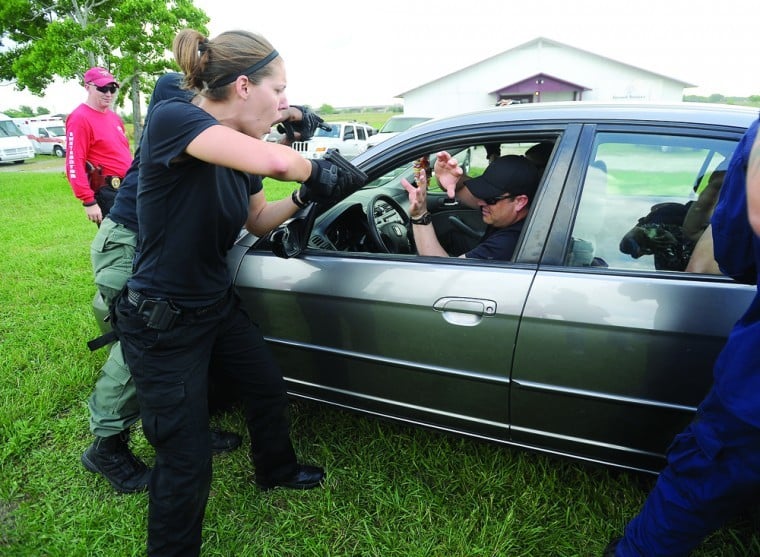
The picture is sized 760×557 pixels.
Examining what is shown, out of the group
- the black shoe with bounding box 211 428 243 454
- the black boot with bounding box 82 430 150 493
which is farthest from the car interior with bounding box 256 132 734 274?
the black boot with bounding box 82 430 150 493

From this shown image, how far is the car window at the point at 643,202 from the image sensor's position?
5.68 ft

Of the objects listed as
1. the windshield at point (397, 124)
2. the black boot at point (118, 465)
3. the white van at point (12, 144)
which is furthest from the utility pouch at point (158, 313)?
the white van at point (12, 144)

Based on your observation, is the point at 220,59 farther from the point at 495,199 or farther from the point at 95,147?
the point at 95,147

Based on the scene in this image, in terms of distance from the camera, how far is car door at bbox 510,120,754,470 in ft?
5.14

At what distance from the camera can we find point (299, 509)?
6.95 ft

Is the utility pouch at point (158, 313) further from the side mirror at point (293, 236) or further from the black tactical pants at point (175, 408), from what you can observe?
the side mirror at point (293, 236)

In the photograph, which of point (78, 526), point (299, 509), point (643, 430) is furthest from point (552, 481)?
point (78, 526)

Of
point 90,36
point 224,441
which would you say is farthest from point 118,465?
point 90,36

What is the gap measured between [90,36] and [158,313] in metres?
19.8

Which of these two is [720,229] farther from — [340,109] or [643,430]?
[340,109]

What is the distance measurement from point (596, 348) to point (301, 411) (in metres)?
1.68

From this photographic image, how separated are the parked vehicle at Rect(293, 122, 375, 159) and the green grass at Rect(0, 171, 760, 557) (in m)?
13.5

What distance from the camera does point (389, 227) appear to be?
2.62 metres

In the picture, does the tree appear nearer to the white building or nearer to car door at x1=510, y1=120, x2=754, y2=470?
the white building
